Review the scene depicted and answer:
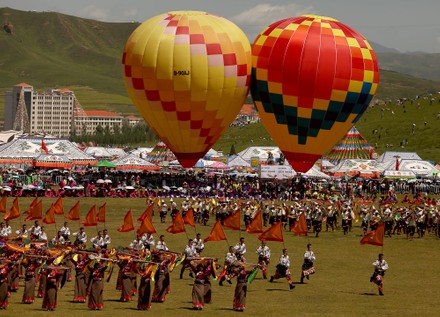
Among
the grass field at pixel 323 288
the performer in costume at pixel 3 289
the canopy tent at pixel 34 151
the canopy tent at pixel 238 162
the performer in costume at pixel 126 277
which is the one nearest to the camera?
the performer in costume at pixel 3 289

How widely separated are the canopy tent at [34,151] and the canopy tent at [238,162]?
15623mm

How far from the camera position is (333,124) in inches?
1816

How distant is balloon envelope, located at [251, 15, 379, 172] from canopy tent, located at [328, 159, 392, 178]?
35302mm

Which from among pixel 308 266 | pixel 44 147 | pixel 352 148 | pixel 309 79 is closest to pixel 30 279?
pixel 308 266

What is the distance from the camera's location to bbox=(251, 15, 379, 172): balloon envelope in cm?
4384

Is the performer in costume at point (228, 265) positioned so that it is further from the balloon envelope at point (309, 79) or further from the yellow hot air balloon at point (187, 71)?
the balloon envelope at point (309, 79)

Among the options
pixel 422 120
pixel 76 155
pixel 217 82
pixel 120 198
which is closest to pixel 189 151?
pixel 217 82

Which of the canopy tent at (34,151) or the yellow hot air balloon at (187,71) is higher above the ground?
the yellow hot air balloon at (187,71)

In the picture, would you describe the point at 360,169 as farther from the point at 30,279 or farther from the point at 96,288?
the point at 30,279

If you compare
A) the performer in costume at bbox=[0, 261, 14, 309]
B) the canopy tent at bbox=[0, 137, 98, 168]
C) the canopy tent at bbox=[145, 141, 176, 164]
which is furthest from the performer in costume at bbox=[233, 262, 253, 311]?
the canopy tent at bbox=[145, 141, 176, 164]

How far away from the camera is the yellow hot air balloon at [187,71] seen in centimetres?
4334

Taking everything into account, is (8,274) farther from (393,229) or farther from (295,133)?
(393,229)

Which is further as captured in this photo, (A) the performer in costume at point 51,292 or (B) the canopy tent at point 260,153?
(B) the canopy tent at point 260,153

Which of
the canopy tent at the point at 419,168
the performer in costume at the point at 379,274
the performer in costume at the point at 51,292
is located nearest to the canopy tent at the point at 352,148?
the canopy tent at the point at 419,168
